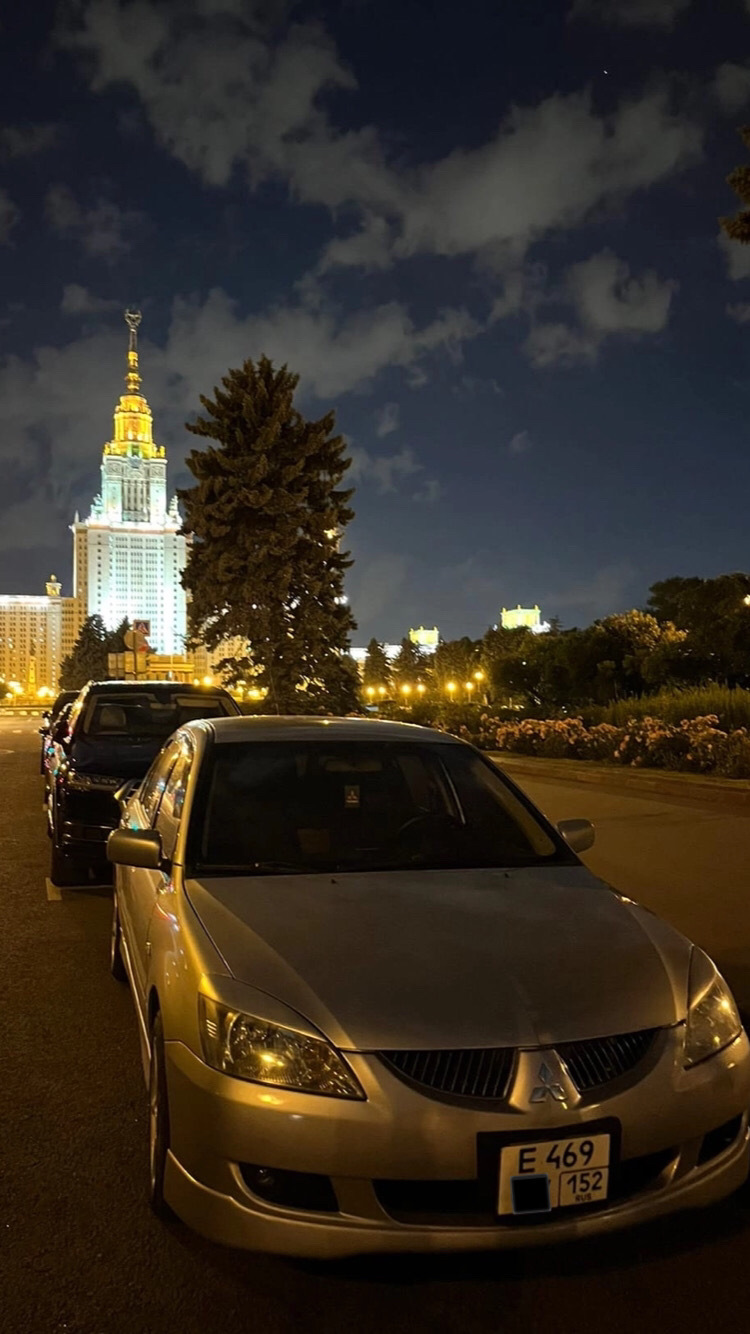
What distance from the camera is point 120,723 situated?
1023 cm

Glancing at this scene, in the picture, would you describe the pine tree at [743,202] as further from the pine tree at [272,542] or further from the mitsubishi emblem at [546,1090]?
the pine tree at [272,542]

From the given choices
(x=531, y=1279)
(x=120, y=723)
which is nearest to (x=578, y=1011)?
(x=531, y=1279)

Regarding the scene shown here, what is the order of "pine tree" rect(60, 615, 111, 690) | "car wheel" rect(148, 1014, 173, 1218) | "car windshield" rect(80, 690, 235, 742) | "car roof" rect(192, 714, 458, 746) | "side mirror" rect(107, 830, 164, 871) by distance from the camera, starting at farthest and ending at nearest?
"pine tree" rect(60, 615, 111, 690)
"car windshield" rect(80, 690, 235, 742)
"car roof" rect(192, 714, 458, 746)
"side mirror" rect(107, 830, 164, 871)
"car wheel" rect(148, 1014, 173, 1218)

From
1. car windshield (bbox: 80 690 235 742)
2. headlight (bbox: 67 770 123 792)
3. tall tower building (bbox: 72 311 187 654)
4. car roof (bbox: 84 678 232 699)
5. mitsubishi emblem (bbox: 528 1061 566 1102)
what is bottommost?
mitsubishi emblem (bbox: 528 1061 566 1102)

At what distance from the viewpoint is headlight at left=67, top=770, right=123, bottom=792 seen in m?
8.84

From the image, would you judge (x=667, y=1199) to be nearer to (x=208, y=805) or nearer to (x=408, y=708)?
(x=208, y=805)

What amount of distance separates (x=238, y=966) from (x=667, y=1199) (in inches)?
52.2

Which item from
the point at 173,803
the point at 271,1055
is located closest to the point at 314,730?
the point at 173,803

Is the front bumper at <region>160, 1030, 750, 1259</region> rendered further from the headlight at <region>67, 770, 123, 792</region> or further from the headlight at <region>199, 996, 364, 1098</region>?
the headlight at <region>67, 770, 123, 792</region>

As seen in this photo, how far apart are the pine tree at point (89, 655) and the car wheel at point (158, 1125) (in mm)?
111263

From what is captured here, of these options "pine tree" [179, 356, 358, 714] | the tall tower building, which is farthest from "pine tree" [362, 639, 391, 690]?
"pine tree" [179, 356, 358, 714]

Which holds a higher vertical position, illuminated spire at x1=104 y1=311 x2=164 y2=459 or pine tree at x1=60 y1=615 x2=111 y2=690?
illuminated spire at x1=104 y1=311 x2=164 y2=459

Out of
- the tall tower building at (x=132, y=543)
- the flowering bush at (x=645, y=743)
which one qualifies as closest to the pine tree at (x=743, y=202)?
the flowering bush at (x=645, y=743)

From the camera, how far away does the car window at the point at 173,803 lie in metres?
4.28
